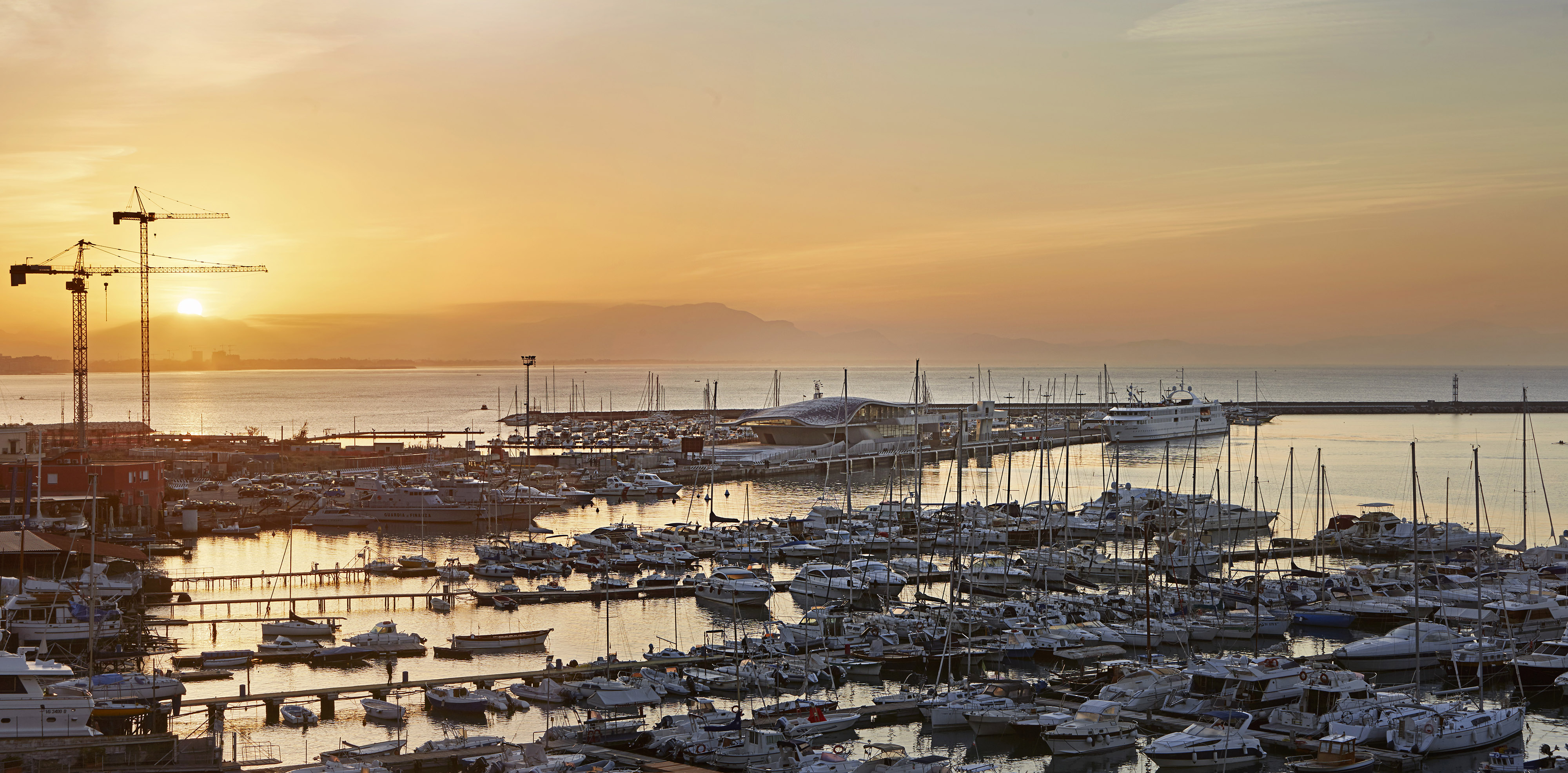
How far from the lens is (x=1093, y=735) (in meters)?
23.0

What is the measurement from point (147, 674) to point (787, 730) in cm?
1459

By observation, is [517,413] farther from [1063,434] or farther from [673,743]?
[673,743]

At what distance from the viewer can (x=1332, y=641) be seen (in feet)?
108

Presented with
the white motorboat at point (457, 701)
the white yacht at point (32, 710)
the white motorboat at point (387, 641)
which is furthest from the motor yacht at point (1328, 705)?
the white yacht at point (32, 710)

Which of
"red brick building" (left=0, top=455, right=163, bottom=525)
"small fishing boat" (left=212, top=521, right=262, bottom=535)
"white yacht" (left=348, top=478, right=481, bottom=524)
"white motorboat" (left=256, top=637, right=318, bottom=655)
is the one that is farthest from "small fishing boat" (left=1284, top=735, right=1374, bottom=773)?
"small fishing boat" (left=212, top=521, right=262, bottom=535)

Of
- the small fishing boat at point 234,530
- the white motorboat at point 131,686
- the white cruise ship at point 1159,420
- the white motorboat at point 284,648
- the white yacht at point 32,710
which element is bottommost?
the small fishing boat at point 234,530

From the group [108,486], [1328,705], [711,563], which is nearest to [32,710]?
[1328,705]

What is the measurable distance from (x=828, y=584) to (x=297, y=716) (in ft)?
57.1

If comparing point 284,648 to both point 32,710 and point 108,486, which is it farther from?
point 108,486

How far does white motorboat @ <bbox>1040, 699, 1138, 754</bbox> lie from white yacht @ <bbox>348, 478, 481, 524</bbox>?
39.8 meters

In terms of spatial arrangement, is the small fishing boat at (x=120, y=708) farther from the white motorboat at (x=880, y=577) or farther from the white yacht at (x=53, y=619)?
the white motorboat at (x=880, y=577)

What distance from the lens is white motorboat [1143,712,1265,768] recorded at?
22094mm

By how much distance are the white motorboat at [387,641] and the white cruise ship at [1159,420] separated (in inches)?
3056

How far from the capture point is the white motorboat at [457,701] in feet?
82.7
